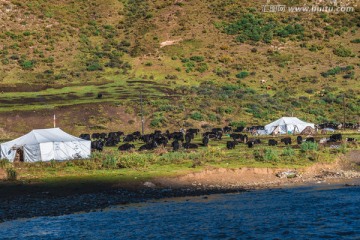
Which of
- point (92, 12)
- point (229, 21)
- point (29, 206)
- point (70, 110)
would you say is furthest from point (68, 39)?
point (29, 206)

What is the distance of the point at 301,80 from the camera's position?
10406cm

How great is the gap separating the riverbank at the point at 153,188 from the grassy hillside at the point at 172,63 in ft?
118

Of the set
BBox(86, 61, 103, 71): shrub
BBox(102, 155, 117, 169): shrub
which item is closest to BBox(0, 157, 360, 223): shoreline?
BBox(102, 155, 117, 169): shrub

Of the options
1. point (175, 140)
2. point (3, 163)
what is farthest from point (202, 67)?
point (3, 163)

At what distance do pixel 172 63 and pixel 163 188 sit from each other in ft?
233

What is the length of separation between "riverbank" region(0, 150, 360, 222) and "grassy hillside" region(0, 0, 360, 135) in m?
35.9

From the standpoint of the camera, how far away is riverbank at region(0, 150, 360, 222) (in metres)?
31.7

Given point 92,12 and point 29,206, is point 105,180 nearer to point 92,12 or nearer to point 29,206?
point 29,206

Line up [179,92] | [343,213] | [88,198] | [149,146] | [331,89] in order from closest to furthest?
[343,213] → [88,198] → [149,146] → [179,92] → [331,89]

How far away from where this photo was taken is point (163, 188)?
121ft

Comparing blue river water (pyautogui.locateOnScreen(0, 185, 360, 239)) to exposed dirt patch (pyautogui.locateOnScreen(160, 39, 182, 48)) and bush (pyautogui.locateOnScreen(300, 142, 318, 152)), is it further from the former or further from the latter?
exposed dirt patch (pyautogui.locateOnScreen(160, 39, 182, 48))

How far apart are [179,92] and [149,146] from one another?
129 ft

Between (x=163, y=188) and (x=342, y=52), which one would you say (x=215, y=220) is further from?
(x=342, y=52)

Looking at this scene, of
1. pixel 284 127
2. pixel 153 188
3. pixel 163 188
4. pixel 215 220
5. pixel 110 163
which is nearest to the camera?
pixel 215 220
